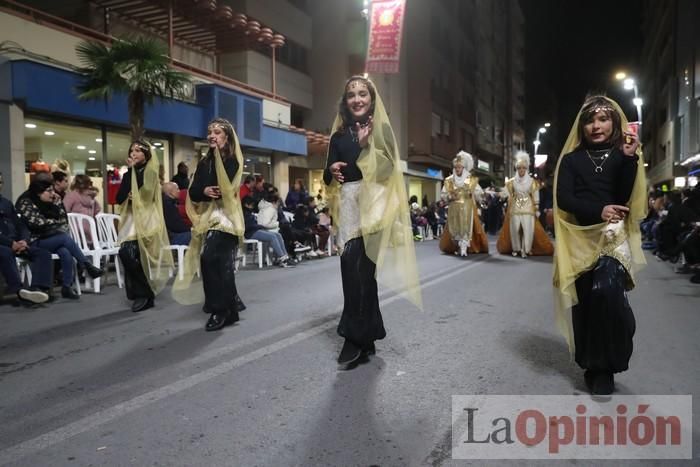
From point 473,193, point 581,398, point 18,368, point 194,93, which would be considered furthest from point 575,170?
point 194,93

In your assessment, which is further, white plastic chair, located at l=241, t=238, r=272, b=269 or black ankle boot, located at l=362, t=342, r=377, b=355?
white plastic chair, located at l=241, t=238, r=272, b=269

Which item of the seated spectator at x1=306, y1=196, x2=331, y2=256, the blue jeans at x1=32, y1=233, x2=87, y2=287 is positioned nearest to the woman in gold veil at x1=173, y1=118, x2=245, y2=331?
the blue jeans at x1=32, y1=233, x2=87, y2=287

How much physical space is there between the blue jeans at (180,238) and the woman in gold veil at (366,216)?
5.22 meters

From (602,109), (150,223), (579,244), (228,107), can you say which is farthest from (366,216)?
(228,107)

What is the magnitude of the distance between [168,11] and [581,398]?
53.8 feet

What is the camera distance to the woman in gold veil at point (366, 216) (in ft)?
13.8

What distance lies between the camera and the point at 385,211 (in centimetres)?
426

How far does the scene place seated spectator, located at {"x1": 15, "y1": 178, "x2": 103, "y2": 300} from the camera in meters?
7.10

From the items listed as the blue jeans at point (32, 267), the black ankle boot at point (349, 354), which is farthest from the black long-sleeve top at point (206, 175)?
the blue jeans at point (32, 267)

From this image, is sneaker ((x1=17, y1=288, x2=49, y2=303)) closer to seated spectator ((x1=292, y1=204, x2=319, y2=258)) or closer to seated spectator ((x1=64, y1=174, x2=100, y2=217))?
seated spectator ((x1=64, y1=174, x2=100, y2=217))

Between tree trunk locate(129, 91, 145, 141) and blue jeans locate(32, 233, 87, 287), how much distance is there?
179 inches

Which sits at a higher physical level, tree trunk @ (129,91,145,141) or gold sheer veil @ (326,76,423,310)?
tree trunk @ (129,91,145,141)

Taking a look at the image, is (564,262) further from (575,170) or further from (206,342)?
(206,342)

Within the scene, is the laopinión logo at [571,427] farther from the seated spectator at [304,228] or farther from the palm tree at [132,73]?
the palm tree at [132,73]
